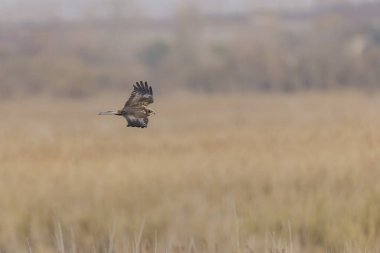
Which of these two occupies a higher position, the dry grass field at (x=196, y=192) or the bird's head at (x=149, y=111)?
the bird's head at (x=149, y=111)

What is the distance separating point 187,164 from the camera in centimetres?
834

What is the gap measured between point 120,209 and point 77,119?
994 cm

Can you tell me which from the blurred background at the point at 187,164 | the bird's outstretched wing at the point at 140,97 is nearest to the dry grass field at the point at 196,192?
the blurred background at the point at 187,164

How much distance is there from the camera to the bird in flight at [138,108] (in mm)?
2449

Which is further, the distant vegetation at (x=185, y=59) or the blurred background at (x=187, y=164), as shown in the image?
the distant vegetation at (x=185, y=59)

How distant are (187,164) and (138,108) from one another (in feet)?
19.2

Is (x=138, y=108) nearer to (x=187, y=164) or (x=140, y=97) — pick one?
(x=140, y=97)

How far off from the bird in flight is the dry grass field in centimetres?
198

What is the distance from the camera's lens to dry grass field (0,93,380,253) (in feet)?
20.2

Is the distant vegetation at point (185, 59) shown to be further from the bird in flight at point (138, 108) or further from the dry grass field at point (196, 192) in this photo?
the bird in flight at point (138, 108)

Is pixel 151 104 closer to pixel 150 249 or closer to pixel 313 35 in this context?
pixel 150 249

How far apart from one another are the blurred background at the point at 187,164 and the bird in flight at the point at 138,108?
0.03m

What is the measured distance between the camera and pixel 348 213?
21.4ft

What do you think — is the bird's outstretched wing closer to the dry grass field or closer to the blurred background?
the blurred background
